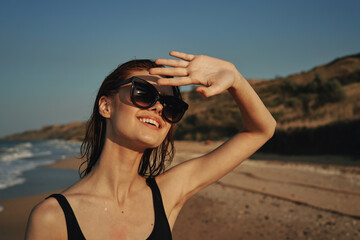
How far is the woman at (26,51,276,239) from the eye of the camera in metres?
1.49

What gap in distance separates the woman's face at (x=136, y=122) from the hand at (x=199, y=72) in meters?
0.39

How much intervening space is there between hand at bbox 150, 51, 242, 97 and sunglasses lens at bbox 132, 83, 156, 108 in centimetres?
32

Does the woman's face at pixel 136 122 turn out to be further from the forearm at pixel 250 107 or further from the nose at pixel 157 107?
the forearm at pixel 250 107

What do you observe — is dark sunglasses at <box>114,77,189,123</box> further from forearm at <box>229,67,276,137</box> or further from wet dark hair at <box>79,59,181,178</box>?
forearm at <box>229,67,276,137</box>

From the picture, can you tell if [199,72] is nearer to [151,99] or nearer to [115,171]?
[151,99]

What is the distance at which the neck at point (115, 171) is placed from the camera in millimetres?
1842

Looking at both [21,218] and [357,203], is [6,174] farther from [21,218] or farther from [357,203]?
[357,203]

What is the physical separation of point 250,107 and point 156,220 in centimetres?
90

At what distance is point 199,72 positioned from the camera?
4.80 feet

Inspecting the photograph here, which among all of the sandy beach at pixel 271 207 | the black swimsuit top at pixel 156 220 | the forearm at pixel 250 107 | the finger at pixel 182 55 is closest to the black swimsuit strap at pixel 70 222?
the black swimsuit top at pixel 156 220

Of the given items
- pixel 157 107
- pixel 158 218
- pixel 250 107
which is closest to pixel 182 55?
pixel 157 107

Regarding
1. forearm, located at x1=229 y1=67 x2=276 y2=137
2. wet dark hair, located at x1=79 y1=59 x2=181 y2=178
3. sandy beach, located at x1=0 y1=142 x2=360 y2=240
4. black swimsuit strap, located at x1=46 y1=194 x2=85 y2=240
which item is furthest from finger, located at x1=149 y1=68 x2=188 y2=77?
sandy beach, located at x1=0 y1=142 x2=360 y2=240

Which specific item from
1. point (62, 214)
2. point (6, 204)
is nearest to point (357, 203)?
point (62, 214)

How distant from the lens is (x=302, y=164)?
11.4 metres
